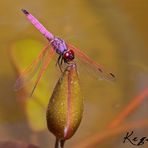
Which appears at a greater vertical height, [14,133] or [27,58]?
[27,58]

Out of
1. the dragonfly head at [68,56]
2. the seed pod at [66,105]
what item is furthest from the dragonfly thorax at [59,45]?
the seed pod at [66,105]

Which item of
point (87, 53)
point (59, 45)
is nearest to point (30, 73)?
point (59, 45)

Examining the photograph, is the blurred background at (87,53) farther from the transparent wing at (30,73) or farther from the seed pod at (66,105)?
the seed pod at (66,105)

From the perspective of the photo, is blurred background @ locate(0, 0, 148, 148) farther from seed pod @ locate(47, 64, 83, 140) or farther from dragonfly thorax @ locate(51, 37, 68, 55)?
seed pod @ locate(47, 64, 83, 140)

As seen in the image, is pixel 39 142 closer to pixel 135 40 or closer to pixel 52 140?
pixel 52 140

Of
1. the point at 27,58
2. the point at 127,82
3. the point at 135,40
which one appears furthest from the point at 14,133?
the point at 135,40

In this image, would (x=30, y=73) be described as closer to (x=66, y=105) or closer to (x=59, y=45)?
(x=59, y=45)

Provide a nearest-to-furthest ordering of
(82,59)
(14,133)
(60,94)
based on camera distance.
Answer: (60,94) < (82,59) < (14,133)
